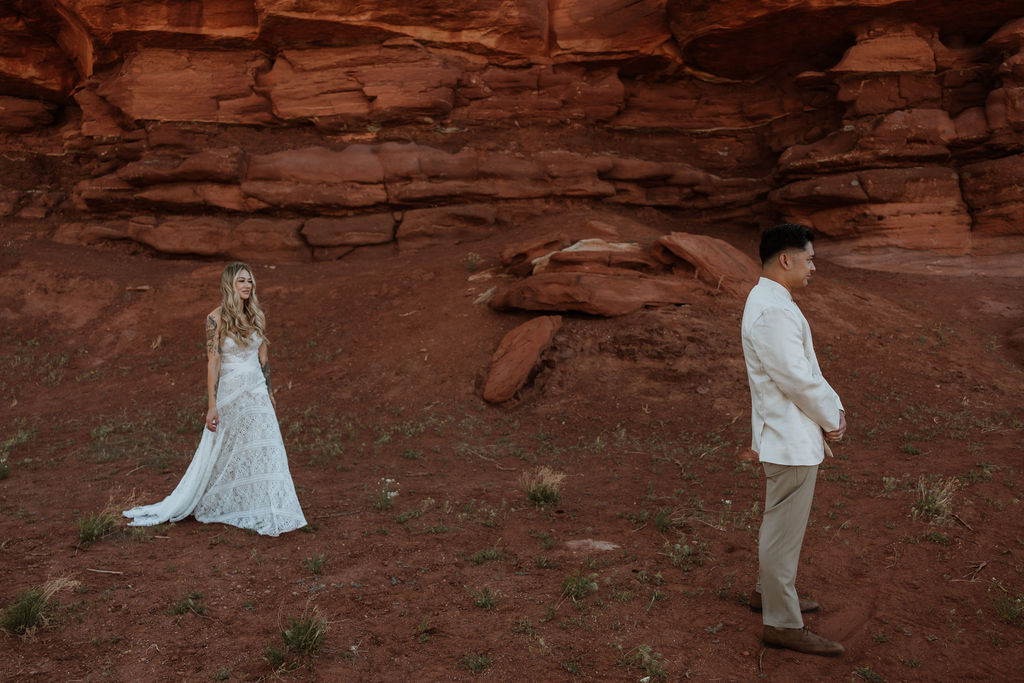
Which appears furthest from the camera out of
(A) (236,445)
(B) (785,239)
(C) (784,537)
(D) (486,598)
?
(A) (236,445)

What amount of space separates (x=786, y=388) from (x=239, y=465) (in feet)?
13.9

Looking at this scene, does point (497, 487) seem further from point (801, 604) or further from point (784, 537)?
point (784, 537)

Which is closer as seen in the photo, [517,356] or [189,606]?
[189,606]

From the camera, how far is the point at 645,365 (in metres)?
10.1

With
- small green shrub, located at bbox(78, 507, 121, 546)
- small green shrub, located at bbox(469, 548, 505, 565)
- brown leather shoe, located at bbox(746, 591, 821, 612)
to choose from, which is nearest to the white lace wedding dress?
small green shrub, located at bbox(78, 507, 121, 546)

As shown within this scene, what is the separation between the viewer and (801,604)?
4039mm

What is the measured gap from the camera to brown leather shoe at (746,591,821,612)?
159 inches

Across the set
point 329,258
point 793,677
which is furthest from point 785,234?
point 329,258

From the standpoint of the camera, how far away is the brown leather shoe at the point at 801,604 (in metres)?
4.03

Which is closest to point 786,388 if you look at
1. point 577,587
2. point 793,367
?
point 793,367

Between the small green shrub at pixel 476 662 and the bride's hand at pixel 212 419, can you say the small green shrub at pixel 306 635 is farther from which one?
Answer: the bride's hand at pixel 212 419

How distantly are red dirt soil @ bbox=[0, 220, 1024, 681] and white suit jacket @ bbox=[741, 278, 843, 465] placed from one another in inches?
44.5

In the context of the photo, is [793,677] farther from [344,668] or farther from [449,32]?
[449,32]

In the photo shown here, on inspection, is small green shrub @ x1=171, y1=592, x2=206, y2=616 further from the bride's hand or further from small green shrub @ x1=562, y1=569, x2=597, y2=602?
small green shrub @ x1=562, y1=569, x2=597, y2=602
